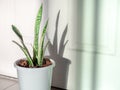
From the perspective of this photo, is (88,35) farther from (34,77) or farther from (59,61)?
(34,77)

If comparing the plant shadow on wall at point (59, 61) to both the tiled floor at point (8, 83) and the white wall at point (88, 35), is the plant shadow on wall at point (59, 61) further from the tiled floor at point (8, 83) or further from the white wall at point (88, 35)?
the tiled floor at point (8, 83)

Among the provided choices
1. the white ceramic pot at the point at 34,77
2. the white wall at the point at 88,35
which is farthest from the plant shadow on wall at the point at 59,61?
the white ceramic pot at the point at 34,77

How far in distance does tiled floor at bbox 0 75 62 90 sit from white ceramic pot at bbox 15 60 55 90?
290mm

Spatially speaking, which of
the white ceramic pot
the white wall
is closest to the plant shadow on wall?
the white wall

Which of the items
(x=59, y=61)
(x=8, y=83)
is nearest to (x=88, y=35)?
(x=59, y=61)

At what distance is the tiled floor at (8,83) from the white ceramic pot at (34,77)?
11.4 inches

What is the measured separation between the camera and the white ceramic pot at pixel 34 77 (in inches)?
53.5

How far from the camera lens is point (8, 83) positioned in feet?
5.74

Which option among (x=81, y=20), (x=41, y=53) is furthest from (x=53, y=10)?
(x=41, y=53)

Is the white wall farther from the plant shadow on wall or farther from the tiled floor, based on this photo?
the tiled floor

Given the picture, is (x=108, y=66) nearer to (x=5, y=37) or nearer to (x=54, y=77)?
(x=54, y=77)

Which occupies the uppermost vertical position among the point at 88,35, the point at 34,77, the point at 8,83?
the point at 88,35

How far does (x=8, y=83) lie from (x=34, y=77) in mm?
451

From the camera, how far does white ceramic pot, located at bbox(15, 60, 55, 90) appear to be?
1.36 metres
